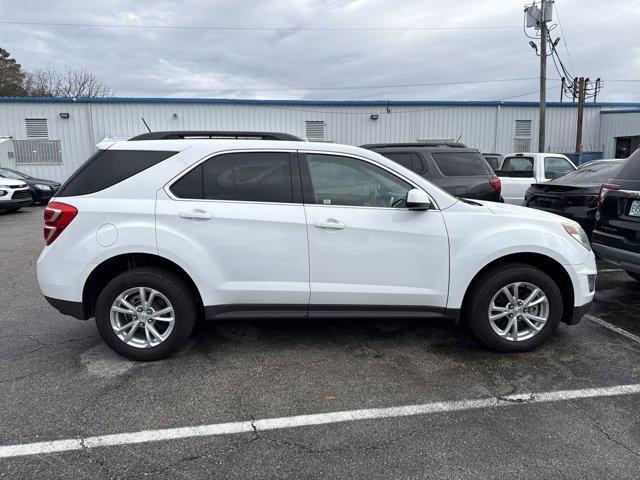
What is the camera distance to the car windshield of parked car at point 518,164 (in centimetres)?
1094

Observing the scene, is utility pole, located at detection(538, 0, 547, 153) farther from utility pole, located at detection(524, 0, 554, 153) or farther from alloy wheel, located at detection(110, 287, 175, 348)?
alloy wheel, located at detection(110, 287, 175, 348)

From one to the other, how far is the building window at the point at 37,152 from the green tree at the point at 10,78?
2880cm

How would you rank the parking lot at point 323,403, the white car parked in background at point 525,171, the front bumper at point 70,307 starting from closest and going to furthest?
the parking lot at point 323,403, the front bumper at point 70,307, the white car parked in background at point 525,171

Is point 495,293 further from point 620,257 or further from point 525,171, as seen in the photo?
point 525,171

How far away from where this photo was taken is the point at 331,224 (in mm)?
3584

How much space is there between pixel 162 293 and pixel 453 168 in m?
5.63

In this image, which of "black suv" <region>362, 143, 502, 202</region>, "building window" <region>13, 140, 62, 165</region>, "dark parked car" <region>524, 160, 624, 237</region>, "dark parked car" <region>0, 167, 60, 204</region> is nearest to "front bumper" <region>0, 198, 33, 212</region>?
"dark parked car" <region>0, 167, 60, 204</region>

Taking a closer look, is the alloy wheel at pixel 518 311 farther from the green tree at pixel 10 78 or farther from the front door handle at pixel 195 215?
the green tree at pixel 10 78

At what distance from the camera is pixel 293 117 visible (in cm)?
2138

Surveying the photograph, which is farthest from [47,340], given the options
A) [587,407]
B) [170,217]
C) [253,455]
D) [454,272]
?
[587,407]

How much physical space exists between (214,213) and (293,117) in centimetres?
1866

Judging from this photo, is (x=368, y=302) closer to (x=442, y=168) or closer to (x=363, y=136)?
(x=442, y=168)

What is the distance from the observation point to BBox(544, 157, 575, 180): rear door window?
10.9m

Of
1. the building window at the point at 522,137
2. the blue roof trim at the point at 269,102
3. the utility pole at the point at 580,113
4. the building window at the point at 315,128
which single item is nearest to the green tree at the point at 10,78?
the blue roof trim at the point at 269,102
